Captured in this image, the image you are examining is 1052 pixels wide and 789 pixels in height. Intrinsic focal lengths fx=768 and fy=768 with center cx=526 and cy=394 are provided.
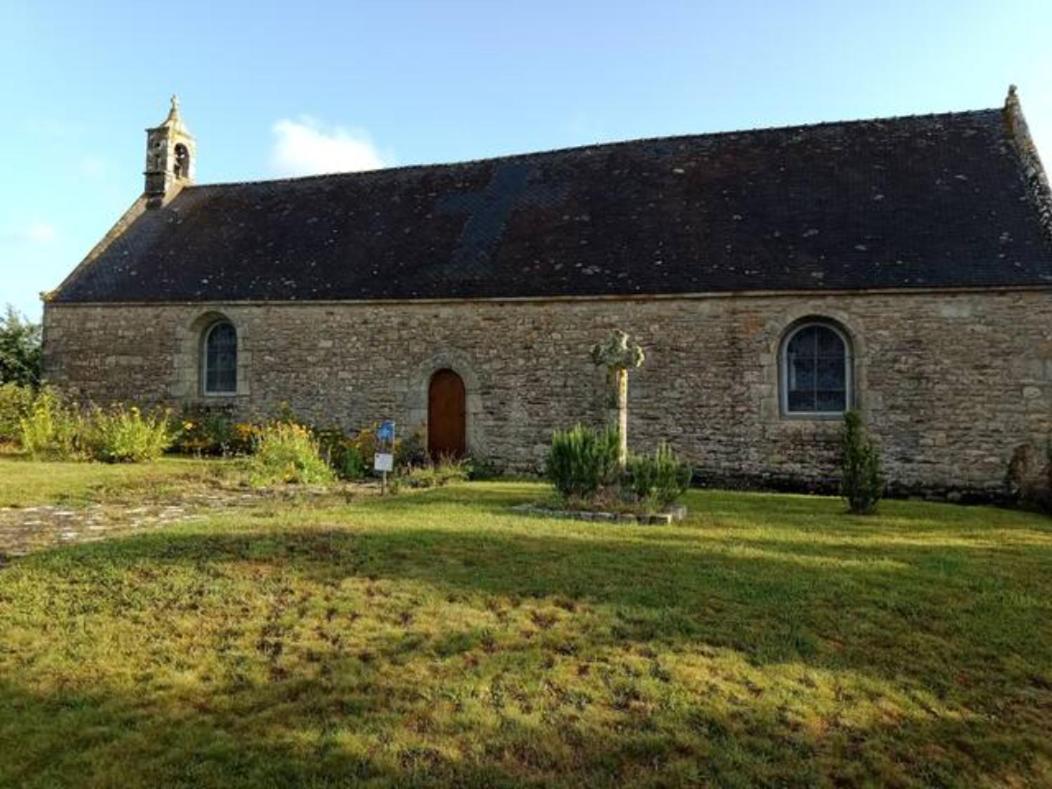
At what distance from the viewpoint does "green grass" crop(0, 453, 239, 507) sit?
9.74 metres

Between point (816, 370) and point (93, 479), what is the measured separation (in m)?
11.8

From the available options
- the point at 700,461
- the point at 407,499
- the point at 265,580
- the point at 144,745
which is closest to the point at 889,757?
the point at 144,745

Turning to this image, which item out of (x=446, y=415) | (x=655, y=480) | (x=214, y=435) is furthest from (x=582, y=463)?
(x=214, y=435)

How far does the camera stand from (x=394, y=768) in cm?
356

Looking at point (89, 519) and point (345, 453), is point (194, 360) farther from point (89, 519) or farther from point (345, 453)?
point (89, 519)

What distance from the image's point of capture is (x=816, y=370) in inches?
533

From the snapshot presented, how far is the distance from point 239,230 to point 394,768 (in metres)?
17.4

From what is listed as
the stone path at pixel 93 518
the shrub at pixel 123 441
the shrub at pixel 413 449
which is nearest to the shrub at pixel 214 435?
the shrub at pixel 123 441

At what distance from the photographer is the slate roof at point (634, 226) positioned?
44.0 feet

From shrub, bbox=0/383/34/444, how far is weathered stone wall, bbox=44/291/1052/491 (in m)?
1.26

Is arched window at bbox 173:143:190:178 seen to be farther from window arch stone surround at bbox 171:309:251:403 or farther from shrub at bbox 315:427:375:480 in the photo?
shrub at bbox 315:427:375:480

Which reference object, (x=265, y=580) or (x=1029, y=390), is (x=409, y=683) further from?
(x=1029, y=390)

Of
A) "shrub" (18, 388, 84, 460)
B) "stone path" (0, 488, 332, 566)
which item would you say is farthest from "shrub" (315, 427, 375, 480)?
"shrub" (18, 388, 84, 460)

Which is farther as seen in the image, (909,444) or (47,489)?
(909,444)
